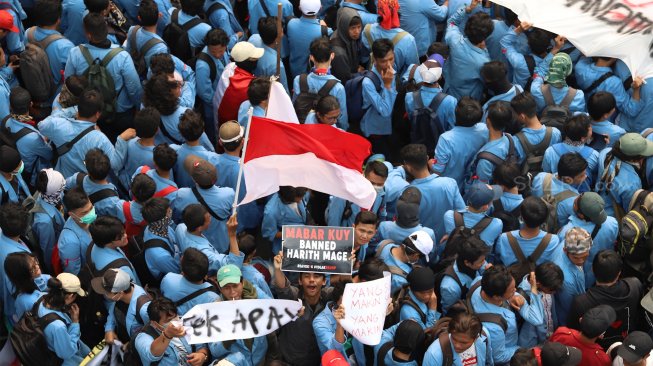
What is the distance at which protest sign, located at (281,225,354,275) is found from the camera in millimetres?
10016

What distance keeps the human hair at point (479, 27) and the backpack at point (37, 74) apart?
501 centimetres

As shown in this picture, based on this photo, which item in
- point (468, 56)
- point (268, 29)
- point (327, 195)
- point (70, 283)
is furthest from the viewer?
point (468, 56)

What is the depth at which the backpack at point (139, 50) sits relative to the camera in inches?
525

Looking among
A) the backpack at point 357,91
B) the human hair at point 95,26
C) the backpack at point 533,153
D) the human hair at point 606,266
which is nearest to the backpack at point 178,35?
the human hair at point 95,26

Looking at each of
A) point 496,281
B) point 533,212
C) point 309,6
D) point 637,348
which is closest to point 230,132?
point 309,6

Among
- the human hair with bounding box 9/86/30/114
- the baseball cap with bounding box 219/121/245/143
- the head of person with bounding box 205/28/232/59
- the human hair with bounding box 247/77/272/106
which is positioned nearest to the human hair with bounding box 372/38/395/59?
the human hair with bounding box 247/77/272/106

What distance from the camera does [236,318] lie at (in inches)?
377

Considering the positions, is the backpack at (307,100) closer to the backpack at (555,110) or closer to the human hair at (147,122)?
the human hair at (147,122)

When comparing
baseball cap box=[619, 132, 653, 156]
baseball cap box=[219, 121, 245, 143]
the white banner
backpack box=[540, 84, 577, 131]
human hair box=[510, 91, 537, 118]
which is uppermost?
the white banner

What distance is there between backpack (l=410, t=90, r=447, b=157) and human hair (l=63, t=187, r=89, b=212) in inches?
169

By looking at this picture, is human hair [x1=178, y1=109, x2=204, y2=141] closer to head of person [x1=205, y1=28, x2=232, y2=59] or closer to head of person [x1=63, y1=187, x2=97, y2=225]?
head of person [x1=63, y1=187, x2=97, y2=225]

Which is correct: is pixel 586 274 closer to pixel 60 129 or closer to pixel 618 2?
pixel 618 2

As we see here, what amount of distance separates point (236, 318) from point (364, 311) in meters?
1.11

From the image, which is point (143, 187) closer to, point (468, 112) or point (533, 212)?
point (468, 112)
